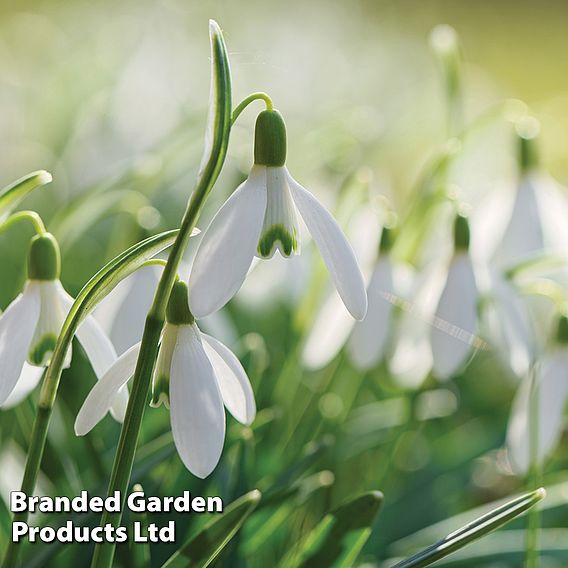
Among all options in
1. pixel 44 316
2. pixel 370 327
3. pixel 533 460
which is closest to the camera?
pixel 44 316

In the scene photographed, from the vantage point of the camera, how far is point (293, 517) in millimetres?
916

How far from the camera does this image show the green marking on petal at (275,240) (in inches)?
23.0

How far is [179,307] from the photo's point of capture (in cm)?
58

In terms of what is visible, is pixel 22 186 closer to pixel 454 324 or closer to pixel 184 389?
pixel 184 389

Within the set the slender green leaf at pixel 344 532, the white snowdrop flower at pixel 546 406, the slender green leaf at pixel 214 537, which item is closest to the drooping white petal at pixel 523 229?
the white snowdrop flower at pixel 546 406

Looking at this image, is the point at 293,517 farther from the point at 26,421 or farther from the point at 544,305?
the point at 544,305

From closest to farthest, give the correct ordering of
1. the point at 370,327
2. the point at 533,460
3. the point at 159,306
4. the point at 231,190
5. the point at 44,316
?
the point at 159,306 < the point at 44,316 < the point at 533,460 < the point at 370,327 < the point at 231,190

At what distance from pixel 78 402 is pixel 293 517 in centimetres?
31

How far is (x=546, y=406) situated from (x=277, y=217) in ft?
1.38

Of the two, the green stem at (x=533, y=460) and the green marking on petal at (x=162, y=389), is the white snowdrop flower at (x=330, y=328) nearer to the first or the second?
the green stem at (x=533, y=460)

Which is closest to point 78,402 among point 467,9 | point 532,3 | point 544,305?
point 544,305

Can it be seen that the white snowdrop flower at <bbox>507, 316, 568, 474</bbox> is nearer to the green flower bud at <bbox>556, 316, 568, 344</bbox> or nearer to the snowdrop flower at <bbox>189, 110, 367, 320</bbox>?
the green flower bud at <bbox>556, 316, 568, 344</bbox>

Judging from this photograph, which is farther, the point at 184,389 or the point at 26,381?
the point at 26,381

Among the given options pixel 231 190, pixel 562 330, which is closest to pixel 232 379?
pixel 562 330
